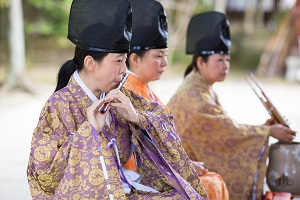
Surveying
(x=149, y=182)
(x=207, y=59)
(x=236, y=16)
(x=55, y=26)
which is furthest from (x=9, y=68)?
(x=236, y=16)

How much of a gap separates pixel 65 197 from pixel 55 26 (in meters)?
16.5

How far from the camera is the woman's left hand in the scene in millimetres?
3067

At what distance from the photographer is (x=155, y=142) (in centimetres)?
339

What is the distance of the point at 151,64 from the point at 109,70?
1087 mm

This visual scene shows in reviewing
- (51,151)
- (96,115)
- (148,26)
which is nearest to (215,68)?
(148,26)

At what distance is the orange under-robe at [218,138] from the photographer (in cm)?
476

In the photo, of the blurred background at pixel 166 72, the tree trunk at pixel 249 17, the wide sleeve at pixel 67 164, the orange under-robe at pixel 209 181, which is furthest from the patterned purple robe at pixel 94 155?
the tree trunk at pixel 249 17

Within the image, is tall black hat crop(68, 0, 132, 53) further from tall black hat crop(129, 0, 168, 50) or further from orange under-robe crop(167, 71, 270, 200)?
orange under-robe crop(167, 71, 270, 200)

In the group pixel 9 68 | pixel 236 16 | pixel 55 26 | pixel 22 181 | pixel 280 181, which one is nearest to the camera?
pixel 280 181

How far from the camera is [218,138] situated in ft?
15.8

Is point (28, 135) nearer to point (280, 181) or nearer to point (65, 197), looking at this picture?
point (280, 181)

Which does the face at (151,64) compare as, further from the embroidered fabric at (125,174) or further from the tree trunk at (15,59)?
the tree trunk at (15,59)

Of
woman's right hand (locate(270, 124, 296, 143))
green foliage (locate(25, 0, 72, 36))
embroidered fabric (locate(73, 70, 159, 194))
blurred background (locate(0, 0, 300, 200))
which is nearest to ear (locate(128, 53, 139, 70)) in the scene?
embroidered fabric (locate(73, 70, 159, 194))

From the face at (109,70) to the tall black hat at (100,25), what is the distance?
43mm
